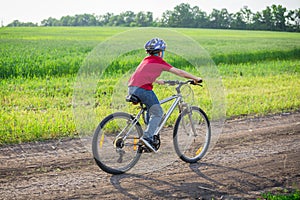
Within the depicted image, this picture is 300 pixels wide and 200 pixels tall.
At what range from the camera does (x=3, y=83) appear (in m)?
14.0

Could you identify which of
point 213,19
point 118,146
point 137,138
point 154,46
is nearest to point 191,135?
point 137,138

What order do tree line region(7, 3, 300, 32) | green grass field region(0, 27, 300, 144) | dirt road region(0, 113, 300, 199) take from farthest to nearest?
tree line region(7, 3, 300, 32) < green grass field region(0, 27, 300, 144) < dirt road region(0, 113, 300, 199)

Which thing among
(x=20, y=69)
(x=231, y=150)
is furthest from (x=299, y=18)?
(x=231, y=150)

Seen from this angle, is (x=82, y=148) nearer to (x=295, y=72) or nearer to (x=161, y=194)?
(x=161, y=194)

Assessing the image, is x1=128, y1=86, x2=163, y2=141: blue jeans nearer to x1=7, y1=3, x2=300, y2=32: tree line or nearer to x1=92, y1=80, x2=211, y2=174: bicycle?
x1=92, y1=80, x2=211, y2=174: bicycle

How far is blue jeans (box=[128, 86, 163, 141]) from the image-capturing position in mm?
6141

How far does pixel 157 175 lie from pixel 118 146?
69 centimetres

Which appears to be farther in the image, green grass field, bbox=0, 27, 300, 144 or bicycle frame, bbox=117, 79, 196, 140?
green grass field, bbox=0, 27, 300, 144

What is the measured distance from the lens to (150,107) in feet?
20.5

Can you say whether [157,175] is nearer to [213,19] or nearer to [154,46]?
[154,46]

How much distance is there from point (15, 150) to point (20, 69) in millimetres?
9679

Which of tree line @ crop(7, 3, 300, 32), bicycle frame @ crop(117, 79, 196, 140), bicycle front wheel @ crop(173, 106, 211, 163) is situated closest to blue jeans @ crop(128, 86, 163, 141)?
bicycle frame @ crop(117, 79, 196, 140)

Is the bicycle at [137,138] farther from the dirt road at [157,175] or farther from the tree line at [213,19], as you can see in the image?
the tree line at [213,19]

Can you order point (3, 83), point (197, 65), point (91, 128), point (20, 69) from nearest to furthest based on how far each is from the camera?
point (197, 65) → point (91, 128) → point (3, 83) → point (20, 69)
